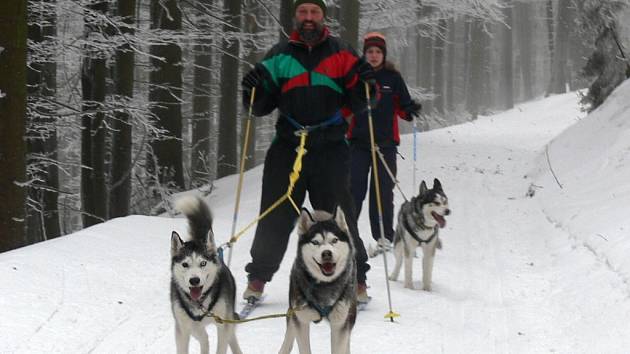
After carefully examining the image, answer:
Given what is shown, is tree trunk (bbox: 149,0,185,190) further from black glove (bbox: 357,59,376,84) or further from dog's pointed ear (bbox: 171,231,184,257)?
dog's pointed ear (bbox: 171,231,184,257)

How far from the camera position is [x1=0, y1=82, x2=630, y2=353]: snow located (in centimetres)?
491

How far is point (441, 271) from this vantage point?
761 centimetres

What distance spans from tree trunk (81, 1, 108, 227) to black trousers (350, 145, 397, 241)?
5721mm

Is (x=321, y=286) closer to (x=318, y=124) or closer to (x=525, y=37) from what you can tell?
(x=318, y=124)

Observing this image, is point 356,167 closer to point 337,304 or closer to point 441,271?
point 441,271

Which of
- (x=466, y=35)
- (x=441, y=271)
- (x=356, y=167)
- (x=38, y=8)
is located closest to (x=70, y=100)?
(x=38, y=8)

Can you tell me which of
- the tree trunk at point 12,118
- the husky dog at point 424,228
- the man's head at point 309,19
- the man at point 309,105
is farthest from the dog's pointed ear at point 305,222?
the tree trunk at point 12,118

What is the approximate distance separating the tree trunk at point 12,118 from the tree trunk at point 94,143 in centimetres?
414

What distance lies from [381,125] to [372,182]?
0.73 metres

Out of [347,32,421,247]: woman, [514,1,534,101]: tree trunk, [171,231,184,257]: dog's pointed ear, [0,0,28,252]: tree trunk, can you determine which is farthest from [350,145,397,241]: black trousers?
[514,1,534,101]: tree trunk

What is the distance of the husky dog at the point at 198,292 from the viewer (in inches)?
163

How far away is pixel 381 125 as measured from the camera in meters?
7.55

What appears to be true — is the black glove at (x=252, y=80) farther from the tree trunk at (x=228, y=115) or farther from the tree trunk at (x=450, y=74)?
the tree trunk at (x=450, y=74)

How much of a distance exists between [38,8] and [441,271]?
743 cm
